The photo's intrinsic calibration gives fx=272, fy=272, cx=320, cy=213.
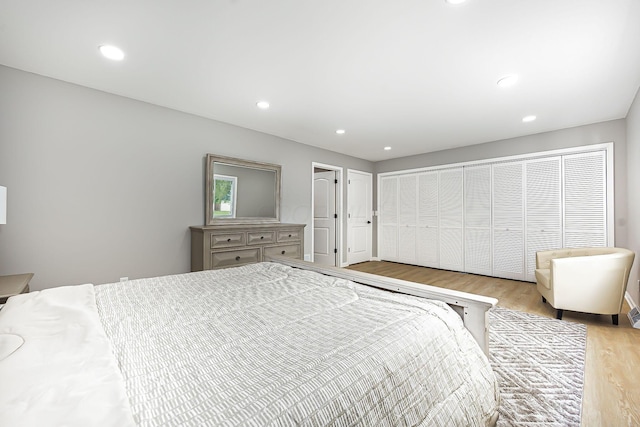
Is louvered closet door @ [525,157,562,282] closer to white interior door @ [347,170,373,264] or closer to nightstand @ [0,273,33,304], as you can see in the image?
white interior door @ [347,170,373,264]

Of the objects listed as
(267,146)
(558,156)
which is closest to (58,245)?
(267,146)

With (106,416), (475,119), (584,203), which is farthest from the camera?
(584,203)

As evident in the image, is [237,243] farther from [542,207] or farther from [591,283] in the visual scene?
[542,207]

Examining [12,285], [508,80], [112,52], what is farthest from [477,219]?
[12,285]

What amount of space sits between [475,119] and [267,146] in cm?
294

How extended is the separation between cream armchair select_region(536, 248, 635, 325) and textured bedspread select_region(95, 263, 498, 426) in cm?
218

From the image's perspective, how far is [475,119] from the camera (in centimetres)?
354

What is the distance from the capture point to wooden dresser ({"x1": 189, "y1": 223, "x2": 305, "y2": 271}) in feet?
10.5

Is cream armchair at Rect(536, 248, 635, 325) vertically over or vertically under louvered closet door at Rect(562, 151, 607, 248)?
under

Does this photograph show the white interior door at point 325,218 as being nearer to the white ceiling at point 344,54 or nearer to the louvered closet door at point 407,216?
the louvered closet door at point 407,216

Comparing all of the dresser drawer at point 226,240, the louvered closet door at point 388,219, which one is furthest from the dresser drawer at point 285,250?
the louvered closet door at point 388,219

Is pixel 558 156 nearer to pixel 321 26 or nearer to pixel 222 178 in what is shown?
pixel 321 26

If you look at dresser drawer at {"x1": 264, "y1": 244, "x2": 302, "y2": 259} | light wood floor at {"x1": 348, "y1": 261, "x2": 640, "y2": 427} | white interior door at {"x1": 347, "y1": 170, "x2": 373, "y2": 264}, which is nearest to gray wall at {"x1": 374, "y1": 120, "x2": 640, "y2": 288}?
light wood floor at {"x1": 348, "y1": 261, "x2": 640, "y2": 427}

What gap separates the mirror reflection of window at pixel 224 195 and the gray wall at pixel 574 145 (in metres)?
3.80
